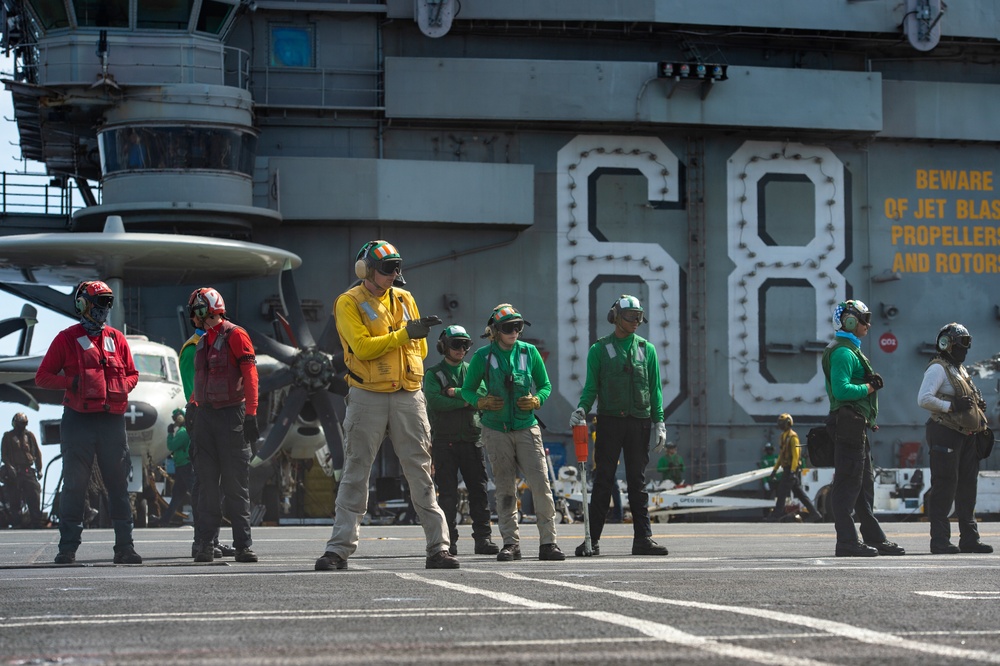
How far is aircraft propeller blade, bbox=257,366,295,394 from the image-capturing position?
83.8ft

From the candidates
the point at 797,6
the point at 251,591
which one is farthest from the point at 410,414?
the point at 797,6

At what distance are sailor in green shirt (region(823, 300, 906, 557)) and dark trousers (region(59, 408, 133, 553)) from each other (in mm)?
5555

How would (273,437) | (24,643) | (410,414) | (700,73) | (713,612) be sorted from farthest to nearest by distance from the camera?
(700,73)
(273,437)
(410,414)
(713,612)
(24,643)

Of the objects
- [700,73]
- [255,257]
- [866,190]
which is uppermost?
[700,73]

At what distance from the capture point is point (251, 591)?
718cm

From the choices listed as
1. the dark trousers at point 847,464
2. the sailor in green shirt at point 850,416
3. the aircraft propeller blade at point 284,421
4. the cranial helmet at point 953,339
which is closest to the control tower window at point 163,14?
the aircraft propeller blade at point 284,421

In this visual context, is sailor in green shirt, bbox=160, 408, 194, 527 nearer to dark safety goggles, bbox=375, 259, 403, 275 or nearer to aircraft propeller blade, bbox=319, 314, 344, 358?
aircraft propeller blade, bbox=319, 314, 344, 358

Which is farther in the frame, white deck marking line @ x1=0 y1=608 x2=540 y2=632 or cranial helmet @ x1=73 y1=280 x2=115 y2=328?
cranial helmet @ x1=73 y1=280 x2=115 y2=328

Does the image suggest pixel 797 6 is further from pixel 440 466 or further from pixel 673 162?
pixel 440 466

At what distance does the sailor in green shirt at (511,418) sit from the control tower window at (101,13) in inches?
755

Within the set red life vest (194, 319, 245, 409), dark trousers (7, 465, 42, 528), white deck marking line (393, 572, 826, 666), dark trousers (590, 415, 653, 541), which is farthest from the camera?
dark trousers (7, 465, 42, 528)

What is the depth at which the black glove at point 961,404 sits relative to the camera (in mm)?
12070

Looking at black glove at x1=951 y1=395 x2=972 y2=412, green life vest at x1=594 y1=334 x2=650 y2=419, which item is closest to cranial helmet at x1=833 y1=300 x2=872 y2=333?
black glove at x1=951 y1=395 x2=972 y2=412

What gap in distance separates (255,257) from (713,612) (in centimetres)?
2127
